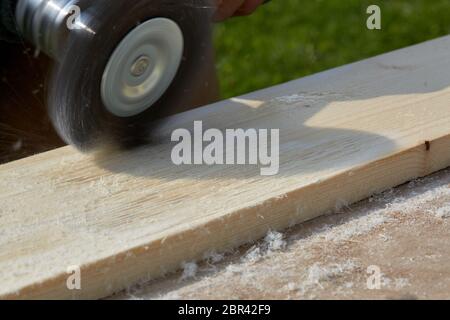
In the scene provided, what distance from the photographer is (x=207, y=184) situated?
2.30m

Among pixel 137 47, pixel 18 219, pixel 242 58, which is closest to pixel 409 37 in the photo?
pixel 242 58

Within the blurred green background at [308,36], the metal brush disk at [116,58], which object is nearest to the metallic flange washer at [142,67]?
the metal brush disk at [116,58]

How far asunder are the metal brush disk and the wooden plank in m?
0.09

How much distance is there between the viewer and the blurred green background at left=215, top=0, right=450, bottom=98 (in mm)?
5645

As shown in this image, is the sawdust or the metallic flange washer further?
the metallic flange washer

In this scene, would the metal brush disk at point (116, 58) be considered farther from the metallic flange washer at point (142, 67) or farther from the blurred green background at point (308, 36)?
the blurred green background at point (308, 36)

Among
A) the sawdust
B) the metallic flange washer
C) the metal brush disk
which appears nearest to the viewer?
the sawdust

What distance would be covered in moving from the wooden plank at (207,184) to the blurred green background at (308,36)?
2646 millimetres

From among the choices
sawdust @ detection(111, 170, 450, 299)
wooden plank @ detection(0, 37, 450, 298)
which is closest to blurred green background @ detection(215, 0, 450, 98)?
wooden plank @ detection(0, 37, 450, 298)

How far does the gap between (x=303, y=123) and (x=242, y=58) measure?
319cm

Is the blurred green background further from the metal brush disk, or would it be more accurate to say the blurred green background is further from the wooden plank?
the metal brush disk

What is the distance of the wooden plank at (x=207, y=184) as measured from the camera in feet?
6.47

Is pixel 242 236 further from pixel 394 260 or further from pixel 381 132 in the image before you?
pixel 381 132

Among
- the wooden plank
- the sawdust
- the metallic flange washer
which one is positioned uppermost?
the metallic flange washer
